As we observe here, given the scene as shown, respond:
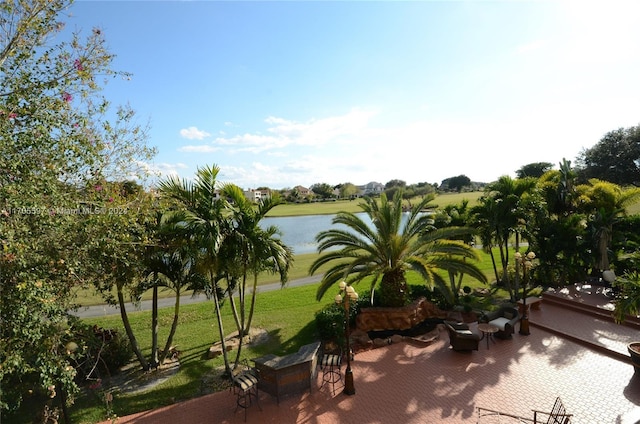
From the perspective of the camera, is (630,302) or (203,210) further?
(203,210)

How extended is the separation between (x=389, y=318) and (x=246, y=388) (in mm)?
6501

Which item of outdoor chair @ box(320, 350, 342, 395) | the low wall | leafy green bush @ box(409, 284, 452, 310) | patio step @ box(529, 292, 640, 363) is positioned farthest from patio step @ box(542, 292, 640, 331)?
outdoor chair @ box(320, 350, 342, 395)

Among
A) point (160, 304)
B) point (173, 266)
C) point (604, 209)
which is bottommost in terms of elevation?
point (160, 304)

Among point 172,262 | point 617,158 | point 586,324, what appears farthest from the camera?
point 617,158

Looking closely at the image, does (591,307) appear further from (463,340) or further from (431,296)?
(463,340)

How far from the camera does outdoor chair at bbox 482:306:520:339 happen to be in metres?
11.6

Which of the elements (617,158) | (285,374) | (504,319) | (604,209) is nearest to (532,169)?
(617,158)

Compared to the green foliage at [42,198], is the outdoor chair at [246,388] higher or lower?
lower

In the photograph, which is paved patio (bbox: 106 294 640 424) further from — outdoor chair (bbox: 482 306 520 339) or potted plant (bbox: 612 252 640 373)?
potted plant (bbox: 612 252 640 373)

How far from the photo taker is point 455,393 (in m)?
8.68

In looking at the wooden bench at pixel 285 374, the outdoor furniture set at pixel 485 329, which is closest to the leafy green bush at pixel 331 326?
the wooden bench at pixel 285 374

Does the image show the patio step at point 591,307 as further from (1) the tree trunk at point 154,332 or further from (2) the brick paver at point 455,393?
(1) the tree trunk at point 154,332

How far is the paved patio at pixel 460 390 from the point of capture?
7.92m

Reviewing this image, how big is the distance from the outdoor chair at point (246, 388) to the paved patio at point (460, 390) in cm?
20
